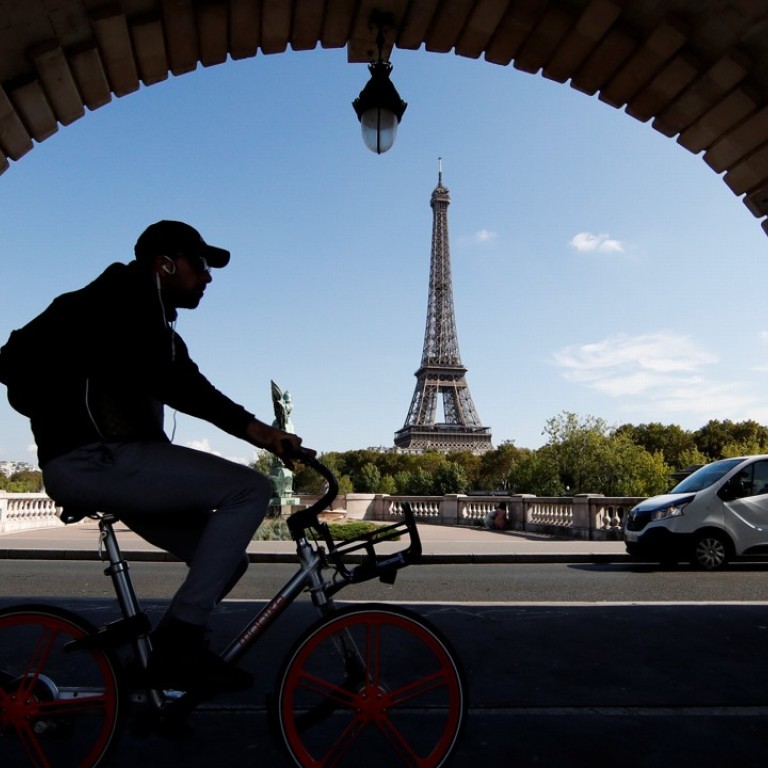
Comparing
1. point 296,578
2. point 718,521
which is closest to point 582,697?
point 296,578

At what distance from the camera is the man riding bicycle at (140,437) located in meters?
2.39

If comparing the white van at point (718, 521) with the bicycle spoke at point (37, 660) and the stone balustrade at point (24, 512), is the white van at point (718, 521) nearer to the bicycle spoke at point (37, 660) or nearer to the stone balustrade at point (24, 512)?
the bicycle spoke at point (37, 660)

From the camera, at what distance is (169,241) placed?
2.63 m

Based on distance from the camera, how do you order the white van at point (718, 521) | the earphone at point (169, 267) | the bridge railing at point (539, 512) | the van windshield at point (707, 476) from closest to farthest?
the earphone at point (169, 267), the white van at point (718, 521), the van windshield at point (707, 476), the bridge railing at point (539, 512)

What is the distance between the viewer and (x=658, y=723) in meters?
3.47

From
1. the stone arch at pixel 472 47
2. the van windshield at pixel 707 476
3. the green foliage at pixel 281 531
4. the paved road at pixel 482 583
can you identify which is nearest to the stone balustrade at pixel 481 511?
the green foliage at pixel 281 531

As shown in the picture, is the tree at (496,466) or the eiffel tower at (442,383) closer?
the tree at (496,466)

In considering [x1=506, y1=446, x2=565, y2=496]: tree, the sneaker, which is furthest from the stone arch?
[x1=506, y1=446, x2=565, y2=496]: tree

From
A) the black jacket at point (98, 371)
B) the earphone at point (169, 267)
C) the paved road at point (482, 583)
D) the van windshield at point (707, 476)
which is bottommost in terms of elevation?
the paved road at point (482, 583)

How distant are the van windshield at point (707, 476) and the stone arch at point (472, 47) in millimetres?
6305

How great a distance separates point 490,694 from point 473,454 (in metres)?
88.5

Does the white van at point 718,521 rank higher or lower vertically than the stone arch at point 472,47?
lower

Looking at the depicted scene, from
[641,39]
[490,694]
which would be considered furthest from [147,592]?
[641,39]

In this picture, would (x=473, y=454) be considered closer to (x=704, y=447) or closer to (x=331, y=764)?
(x=704, y=447)
